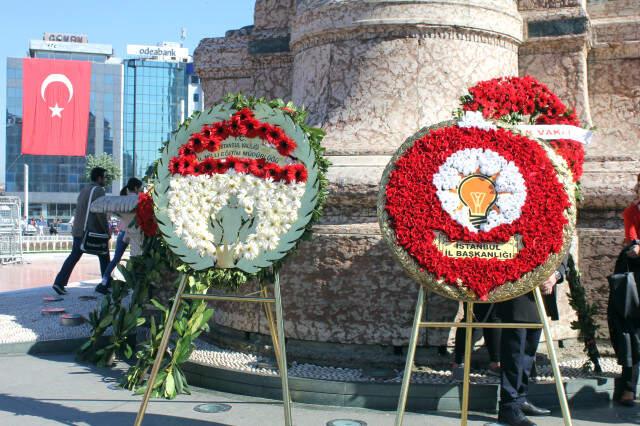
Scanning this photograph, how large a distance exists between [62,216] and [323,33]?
300 ft

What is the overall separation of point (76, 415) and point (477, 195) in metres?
2.89

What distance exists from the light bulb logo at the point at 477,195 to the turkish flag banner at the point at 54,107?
1784 cm

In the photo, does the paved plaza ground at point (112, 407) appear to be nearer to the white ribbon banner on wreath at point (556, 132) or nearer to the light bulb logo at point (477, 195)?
the light bulb logo at point (477, 195)

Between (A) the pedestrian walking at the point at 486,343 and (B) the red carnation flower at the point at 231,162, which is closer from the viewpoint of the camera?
(B) the red carnation flower at the point at 231,162

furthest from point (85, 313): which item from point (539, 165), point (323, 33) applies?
point (539, 165)

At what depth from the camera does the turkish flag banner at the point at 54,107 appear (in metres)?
19.6

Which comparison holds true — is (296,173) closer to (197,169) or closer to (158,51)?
(197,169)

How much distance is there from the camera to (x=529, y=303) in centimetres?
433

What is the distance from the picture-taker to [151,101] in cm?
9912

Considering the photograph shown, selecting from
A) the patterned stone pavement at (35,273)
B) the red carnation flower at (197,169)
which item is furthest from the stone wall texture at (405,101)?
the patterned stone pavement at (35,273)

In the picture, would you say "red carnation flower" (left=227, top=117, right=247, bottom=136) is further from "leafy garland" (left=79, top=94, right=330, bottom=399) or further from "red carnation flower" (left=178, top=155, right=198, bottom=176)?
"red carnation flower" (left=178, top=155, right=198, bottom=176)

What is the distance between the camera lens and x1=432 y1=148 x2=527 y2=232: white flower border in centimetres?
342

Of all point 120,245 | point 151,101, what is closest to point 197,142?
point 120,245

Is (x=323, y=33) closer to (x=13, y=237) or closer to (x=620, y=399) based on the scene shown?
(x=620, y=399)
